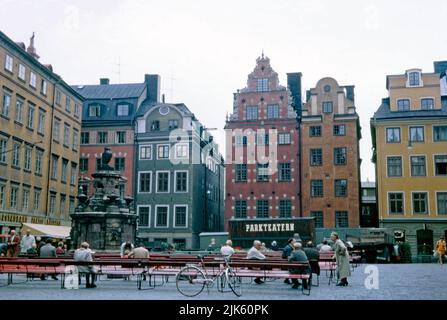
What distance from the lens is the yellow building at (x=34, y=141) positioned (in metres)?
32.7

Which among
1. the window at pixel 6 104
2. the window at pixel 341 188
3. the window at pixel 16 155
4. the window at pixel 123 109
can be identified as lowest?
the window at pixel 341 188

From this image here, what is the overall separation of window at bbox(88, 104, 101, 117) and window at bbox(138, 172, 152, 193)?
25.3 feet

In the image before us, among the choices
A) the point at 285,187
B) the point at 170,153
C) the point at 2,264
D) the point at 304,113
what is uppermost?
the point at 304,113

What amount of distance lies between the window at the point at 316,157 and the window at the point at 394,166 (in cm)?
534

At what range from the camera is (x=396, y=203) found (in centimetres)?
4116

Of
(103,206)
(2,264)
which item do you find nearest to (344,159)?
(103,206)

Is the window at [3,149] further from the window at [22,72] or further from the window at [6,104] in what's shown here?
the window at [22,72]

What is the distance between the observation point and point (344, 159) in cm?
4266

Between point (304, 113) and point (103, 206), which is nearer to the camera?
point (103, 206)

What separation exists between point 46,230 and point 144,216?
1259 cm

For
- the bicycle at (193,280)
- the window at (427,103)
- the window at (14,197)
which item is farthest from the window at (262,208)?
the bicycle at (193,280)

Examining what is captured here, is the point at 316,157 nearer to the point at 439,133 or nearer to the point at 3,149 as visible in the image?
the point at 439,133
